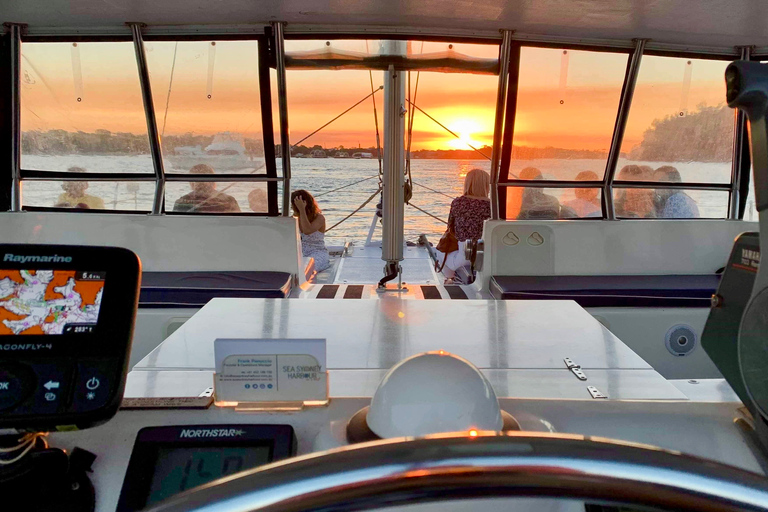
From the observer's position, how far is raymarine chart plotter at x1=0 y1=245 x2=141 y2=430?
2.17 feet

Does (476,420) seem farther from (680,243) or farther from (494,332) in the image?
(680,243)

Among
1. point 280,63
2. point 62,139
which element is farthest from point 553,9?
point 62,139

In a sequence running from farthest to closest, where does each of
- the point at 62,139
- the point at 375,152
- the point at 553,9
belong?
the point at 375,152, the point at 62,139, the point at 553,9

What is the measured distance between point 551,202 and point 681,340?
1564 mm

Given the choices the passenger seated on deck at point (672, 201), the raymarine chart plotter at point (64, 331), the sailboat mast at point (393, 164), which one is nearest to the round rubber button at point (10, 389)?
the raymarine chart plotter at point (64, 331)

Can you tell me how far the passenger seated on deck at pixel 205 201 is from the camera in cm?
439

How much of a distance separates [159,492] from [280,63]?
12.2 ft

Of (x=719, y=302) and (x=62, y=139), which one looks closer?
(x=719, y=302)

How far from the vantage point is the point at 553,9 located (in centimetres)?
336

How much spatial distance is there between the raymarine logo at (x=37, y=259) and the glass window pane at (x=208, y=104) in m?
3.61

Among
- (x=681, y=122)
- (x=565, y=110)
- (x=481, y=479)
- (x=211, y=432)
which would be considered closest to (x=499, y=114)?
(x=565, y=110)

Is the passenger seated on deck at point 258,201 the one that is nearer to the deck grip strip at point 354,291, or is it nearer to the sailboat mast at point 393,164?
the deck grip strip at point 354,291

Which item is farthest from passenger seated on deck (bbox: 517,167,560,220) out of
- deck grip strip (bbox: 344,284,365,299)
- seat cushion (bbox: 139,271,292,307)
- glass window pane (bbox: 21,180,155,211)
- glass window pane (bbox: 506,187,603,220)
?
glass window pane (bbox: 21,180,155,211)

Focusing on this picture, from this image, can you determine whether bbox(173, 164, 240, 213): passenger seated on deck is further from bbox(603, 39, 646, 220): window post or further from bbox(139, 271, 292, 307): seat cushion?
bbox(603, 39, 646, 220): window post
